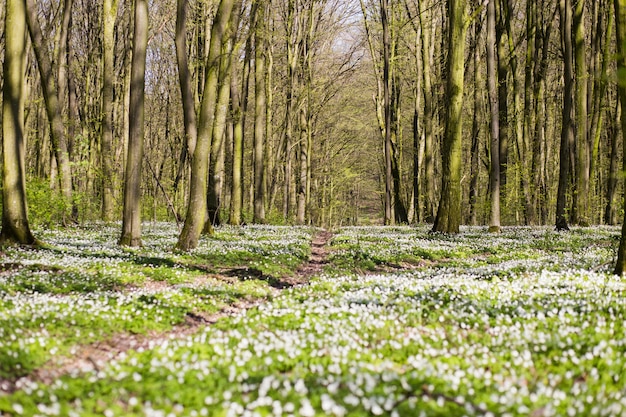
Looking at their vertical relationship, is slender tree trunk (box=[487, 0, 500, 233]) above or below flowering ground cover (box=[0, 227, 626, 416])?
above

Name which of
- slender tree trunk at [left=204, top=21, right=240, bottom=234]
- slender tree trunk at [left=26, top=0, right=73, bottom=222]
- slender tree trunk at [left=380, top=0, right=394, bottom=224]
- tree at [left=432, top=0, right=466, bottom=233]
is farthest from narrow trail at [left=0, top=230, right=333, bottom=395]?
slender tree trunk at [left=380, top=0, right=394, bottom=224]

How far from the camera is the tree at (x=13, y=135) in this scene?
48.1 feet

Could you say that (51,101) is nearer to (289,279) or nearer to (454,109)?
(289,279)

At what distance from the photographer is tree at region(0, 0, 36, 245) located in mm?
14664

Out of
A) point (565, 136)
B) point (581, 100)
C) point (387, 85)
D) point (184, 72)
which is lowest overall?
point (565, 136)

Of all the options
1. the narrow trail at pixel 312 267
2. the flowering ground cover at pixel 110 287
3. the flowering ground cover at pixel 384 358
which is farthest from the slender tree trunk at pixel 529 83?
the flowering ground cover at pixel 384 358

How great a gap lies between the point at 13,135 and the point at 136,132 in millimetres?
3690

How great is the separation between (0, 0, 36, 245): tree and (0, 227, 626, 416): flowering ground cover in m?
4.74

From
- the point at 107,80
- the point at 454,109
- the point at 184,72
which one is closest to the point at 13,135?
the point at 184,72

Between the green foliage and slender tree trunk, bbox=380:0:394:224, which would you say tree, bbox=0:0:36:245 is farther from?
slender tree trunk, bbox=380:0:394:224

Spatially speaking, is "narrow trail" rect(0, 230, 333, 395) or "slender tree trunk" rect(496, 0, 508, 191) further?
"slender tree trunk" rect(496, 0, 508, 191)

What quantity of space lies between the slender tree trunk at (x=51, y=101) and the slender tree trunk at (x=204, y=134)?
8.27m

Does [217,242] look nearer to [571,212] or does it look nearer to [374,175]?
[571,212]

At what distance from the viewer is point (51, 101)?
22.3 metres
